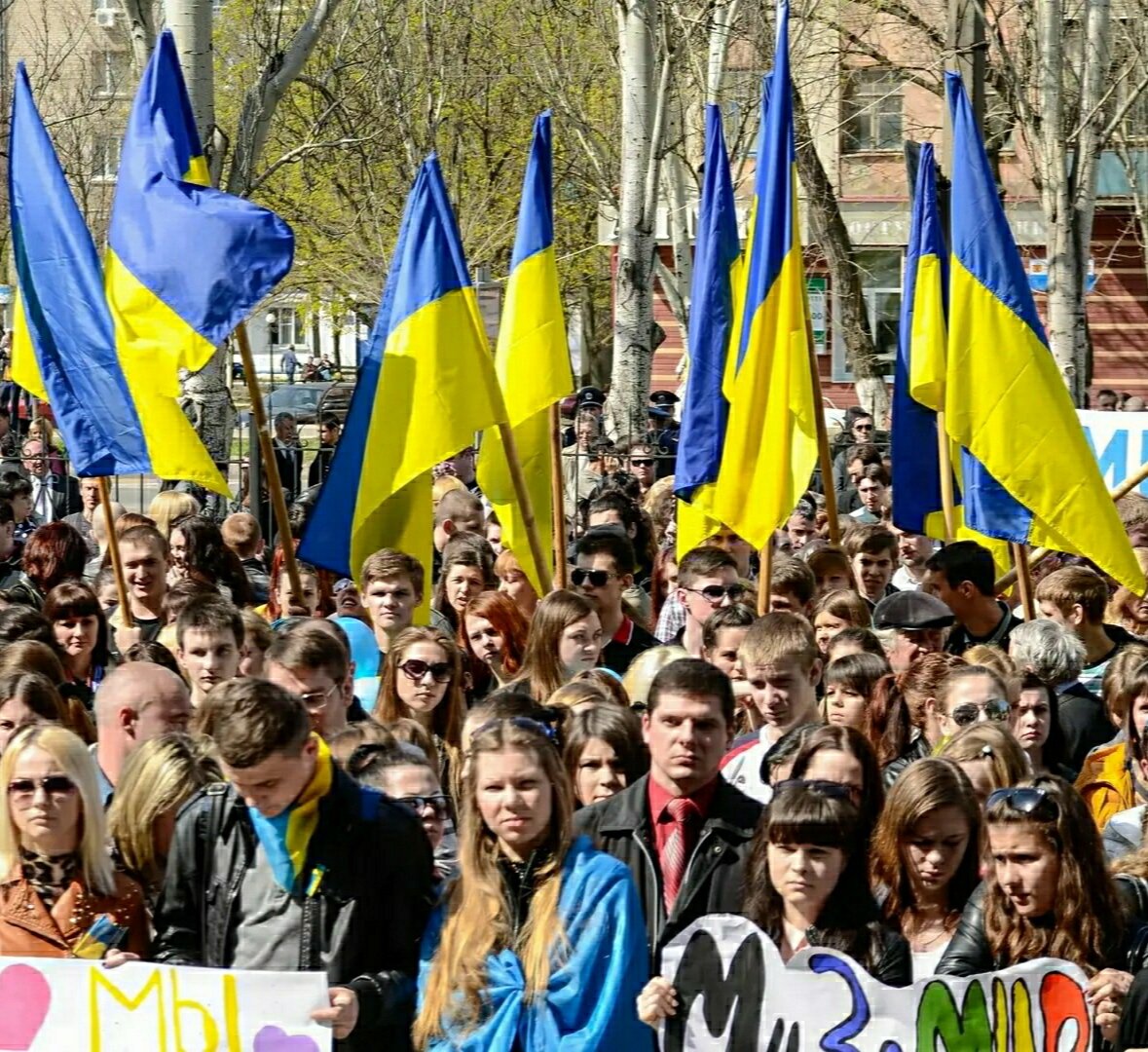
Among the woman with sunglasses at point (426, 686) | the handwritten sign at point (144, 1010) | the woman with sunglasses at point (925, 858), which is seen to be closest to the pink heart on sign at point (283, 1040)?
the handwritten sign at point (144, 1010)

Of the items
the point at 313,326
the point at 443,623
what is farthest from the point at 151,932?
the point at 313,326

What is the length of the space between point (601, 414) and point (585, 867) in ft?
50.9

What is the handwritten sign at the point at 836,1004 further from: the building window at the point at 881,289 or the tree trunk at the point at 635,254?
the building window at the point at 881,289

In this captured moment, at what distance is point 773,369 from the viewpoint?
8.84m

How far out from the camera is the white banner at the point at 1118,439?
11664 millimetres

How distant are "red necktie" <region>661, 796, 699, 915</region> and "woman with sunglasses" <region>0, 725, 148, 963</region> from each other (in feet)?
3.90

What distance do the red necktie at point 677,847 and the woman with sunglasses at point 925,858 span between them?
1.44ft

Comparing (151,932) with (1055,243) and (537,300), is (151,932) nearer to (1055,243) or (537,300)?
(537,300)

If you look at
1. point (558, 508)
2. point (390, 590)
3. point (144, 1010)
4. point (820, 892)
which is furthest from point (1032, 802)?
point (558, 508)

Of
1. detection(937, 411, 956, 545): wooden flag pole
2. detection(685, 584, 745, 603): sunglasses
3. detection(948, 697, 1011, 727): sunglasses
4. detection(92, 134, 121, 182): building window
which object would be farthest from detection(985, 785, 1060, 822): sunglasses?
detection(92, 134, 121, 182): building window

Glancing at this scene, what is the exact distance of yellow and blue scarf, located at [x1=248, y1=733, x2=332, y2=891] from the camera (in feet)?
15.2

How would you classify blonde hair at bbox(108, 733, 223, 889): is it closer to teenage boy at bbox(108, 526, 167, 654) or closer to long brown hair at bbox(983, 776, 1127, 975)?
long brown hair at bbox(983, 776, 1127, 975)

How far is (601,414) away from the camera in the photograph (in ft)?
65.5

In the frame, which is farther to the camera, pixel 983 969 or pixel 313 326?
pixel 313 326
